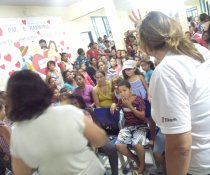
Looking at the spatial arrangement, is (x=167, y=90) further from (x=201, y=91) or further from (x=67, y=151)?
(x=67, y=151)

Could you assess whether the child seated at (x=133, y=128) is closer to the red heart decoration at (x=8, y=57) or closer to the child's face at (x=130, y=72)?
the child's face at (x=130, y=72)

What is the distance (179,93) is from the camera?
→ 79 cm

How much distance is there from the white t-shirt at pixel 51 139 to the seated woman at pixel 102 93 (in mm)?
2345

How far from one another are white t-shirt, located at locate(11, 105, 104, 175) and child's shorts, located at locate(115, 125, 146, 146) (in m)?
1.52

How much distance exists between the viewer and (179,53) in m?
0.86

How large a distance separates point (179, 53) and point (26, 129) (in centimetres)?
64

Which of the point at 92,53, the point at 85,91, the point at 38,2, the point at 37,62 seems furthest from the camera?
the point at 92,53

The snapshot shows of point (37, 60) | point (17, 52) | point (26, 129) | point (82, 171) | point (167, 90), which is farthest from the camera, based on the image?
point (37, 60)

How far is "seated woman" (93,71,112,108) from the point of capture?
3408 millimetres

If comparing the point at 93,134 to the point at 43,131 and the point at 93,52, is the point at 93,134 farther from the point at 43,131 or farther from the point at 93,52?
the point at 93,52

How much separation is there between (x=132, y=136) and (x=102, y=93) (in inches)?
39.7

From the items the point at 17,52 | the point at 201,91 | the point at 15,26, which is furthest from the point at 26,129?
the point at 15,26

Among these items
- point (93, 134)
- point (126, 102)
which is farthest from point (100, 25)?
point (93, 134)

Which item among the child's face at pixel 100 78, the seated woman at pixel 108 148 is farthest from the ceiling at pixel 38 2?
the seated woman at pixel 108 148
